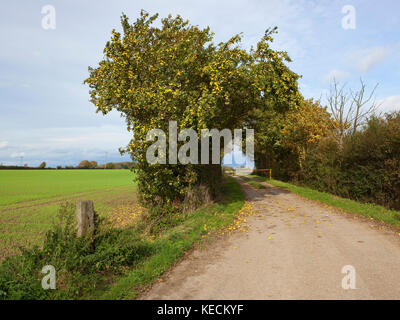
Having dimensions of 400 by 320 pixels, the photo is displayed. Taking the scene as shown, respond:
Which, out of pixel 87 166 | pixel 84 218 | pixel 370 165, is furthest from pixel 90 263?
pixel 87 166

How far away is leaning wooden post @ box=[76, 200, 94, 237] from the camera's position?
542cm

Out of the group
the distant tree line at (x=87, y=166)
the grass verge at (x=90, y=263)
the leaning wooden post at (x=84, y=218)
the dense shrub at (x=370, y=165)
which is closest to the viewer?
the grass verge at (x=90, y=263)

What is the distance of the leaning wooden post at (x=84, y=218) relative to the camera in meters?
5.42

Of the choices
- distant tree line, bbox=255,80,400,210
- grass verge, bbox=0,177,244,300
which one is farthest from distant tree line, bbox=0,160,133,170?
grass verge, bbox=0,177,244,300

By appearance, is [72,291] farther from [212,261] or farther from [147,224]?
[147,224]

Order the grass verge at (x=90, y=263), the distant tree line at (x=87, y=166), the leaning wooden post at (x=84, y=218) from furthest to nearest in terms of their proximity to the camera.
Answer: the distant tree line at (x=87, y=166) → the leaning wooden post at (x=84, y=218) → the grass verge at (x=90, y=263)

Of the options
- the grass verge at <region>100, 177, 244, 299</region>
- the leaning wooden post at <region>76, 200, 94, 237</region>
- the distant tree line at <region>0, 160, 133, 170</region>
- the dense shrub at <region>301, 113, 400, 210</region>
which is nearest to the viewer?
the grass verge at <region>100, 177, 244, 299</region>

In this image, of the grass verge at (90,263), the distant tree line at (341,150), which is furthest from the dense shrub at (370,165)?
the grass verge at (90,263)

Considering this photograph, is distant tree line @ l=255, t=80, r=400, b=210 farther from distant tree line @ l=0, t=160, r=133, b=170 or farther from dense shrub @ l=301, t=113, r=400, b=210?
distant tree line @ l=0, t=160, r=133, b=170

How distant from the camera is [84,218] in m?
5.47

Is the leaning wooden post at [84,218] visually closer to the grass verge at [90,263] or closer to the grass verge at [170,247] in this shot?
the grass verge at [90,263]

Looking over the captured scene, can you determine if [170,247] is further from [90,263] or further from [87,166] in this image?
[87,166]

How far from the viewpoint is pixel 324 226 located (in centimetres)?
840

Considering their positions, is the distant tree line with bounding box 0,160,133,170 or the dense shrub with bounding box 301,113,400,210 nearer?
the dense shrub with bounding box 301,113,400,210
